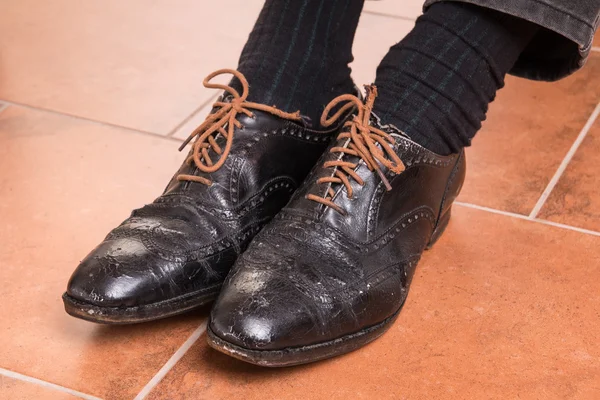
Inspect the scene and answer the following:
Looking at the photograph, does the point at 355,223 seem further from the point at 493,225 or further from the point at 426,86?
the point at 493,225

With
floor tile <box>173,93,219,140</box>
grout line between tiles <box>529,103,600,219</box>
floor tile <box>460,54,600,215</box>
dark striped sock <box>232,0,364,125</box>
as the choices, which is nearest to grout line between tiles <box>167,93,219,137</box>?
floor tile <box>173,93,219,140</box>

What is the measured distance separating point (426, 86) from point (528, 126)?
0.49 meters

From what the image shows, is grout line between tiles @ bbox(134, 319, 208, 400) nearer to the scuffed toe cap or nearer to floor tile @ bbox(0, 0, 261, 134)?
the scuffed toe cap

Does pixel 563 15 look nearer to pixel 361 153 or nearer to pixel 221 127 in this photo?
pixel 361 153

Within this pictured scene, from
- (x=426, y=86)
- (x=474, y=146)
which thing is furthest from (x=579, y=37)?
(x=474, y=146)

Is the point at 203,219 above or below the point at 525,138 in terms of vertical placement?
above

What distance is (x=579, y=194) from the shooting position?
128 cm

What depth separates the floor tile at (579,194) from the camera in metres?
1.22

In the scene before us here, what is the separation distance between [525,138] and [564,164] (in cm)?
10

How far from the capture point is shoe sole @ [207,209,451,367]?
854 millimetres

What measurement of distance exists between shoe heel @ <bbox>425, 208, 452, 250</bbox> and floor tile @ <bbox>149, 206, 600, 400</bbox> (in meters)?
0.01

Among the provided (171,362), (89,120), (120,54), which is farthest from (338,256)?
(120,54)

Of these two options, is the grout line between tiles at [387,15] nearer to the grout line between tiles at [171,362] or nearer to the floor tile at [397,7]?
the floor tile at [397,7]

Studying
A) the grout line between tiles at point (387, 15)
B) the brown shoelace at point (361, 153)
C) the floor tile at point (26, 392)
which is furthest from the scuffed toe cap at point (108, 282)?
the grout line between tiles at point (387, 15)
